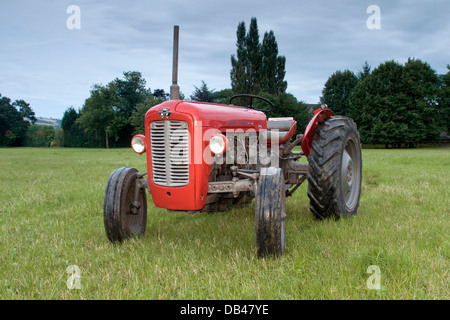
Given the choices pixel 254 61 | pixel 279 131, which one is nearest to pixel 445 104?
pixel 254 61

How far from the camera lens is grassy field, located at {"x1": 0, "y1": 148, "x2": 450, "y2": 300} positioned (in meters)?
2.46

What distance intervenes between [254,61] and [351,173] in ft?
118

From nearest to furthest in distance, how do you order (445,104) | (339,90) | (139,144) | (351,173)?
1. (139,144)
2. (351,173)
3. (445,104)
4. (339,90)

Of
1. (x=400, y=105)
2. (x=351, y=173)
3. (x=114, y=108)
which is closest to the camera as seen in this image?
(x=351, y=173)

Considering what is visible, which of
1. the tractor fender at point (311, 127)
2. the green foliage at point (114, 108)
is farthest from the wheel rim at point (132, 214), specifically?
the green foliage at point (114, 108)

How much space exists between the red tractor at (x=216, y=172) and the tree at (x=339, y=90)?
136 ft

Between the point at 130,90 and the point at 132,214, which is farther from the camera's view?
the point at 130,90

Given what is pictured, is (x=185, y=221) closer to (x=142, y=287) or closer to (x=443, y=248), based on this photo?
(x=142, y=287)

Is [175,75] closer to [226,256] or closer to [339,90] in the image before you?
[226,256]

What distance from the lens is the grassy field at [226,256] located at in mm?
2465

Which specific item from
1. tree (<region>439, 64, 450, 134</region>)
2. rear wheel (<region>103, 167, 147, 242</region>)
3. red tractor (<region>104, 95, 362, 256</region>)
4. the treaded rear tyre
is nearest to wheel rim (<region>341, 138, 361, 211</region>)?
the treaded rear tyre

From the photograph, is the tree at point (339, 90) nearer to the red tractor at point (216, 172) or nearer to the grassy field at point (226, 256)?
the grassy field at point (226, 256)

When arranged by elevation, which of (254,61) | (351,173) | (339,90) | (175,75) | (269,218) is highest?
(254,61)

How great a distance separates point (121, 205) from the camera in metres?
3.57
